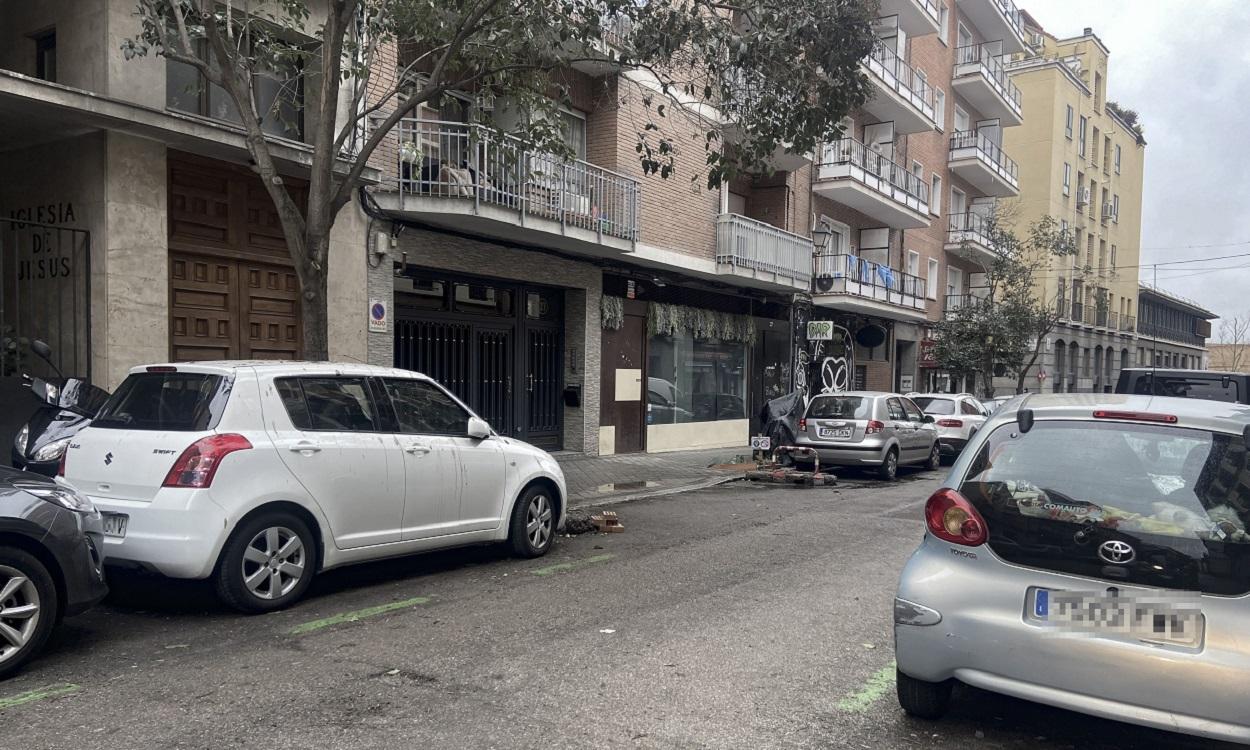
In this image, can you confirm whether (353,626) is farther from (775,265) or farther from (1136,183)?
(1136,183)

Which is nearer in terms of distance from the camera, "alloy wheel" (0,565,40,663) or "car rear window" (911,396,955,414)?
"alloy wheel" (0,565,40,663)

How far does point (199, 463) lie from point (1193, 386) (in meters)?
9.74

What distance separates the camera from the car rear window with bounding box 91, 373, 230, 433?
17.9ft

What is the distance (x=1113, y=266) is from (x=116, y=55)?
5017 cm

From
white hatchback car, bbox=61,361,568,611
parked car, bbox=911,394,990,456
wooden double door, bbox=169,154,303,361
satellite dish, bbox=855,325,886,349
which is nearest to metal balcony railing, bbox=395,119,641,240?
wooden double door, bbox=169,154,303,361

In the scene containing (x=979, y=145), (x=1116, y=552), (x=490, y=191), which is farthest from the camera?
(x=979, y=145)

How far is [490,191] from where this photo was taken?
40.3ft

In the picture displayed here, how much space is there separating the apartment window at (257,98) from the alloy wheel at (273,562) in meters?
5.85

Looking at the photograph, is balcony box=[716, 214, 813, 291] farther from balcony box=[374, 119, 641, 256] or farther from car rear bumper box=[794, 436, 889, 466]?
car rear bumper box=[794, 436, 889, 466]

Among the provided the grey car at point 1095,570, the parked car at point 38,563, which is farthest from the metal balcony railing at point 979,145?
the parked car at point 38,563

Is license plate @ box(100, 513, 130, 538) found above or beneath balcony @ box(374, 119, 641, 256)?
beneath

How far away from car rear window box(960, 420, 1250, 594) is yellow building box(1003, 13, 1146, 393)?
111 ft

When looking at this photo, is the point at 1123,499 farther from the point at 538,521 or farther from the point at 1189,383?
the point at 1189,383

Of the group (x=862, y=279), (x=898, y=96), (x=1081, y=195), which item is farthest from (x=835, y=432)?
(x=1081, y=195)
